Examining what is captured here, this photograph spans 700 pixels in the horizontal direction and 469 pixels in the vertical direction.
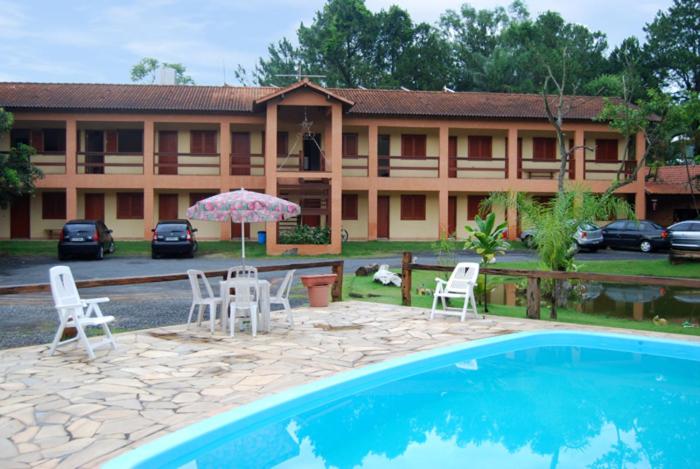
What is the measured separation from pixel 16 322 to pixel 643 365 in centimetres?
905

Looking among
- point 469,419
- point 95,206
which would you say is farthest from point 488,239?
point 95,206

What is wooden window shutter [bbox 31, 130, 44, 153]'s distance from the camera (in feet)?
89.2

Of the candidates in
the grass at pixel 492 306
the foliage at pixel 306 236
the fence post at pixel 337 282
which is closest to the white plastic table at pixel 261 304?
the fence post at pixel 337 282

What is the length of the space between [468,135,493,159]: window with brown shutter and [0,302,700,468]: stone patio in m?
20.1

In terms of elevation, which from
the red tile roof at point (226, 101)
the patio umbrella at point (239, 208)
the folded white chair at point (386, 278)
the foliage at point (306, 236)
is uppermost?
the red tile roof at point (226, 101)

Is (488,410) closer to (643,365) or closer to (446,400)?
(446,400)

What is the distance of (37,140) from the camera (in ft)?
89.4

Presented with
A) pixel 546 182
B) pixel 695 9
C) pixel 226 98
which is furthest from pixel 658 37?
pixel 226 98

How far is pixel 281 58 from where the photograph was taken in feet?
150

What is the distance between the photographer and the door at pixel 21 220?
26.9 meters

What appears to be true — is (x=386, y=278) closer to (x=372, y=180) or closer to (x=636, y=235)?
(x=372, y=180)

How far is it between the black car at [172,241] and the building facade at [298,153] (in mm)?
4265

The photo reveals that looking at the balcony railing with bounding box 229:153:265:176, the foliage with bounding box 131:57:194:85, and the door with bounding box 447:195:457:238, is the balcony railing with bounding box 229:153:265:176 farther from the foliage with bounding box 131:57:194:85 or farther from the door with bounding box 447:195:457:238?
the foliage with bounding box 131:57:194:85

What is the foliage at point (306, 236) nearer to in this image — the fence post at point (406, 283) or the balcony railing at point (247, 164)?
the balcony railing at point (247, 164)
